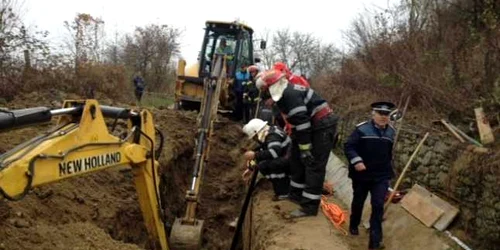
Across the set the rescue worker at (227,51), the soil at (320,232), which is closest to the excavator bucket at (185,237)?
the soil at (320,232)

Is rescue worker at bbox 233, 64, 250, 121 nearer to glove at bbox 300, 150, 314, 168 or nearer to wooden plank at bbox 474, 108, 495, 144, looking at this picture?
wooden plank at bbox 474, 108, 495, 144

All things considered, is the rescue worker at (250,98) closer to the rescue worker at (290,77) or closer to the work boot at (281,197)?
the work boot at (281,197)

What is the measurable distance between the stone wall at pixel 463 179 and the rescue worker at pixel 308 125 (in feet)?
5.68

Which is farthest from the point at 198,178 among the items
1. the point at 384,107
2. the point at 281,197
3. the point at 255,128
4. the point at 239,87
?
the point at 239,87

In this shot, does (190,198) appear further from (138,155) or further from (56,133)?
(56,133)

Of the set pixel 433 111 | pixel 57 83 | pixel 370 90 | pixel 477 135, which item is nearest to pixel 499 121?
pixel 477 135

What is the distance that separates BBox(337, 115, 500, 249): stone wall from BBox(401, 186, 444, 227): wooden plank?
25 centimetres

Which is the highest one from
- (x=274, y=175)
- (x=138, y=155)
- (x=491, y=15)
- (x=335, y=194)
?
(x=491, y=15)

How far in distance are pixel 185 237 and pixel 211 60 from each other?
28.1 ft

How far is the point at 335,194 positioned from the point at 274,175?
2.06m

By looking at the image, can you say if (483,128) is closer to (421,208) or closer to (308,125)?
(421,208)

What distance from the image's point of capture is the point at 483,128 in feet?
23.7

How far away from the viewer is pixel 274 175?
7395 mm

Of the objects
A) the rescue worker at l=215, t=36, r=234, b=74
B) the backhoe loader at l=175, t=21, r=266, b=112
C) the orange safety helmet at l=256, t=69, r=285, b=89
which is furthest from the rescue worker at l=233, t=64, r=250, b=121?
the orange safety helmet at l=256, t=69, r=285, b=89
